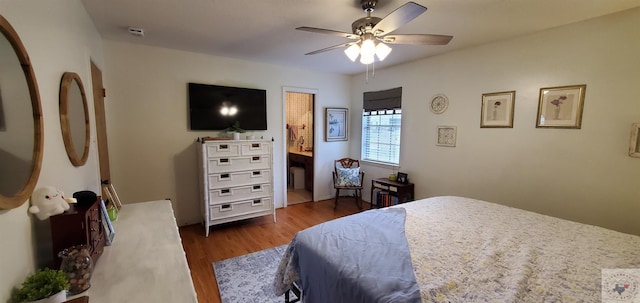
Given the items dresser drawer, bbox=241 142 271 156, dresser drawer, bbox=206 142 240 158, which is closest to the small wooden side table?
dresser drawer, bbox=241 142 271 156

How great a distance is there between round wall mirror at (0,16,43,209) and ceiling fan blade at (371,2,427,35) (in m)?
1.59

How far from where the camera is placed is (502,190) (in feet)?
9.15

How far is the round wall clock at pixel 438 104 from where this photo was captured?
3286 mm

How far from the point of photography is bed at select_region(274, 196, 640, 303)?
3.76 ft

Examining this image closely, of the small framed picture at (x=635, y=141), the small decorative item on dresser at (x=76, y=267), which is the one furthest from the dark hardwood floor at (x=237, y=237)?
the small framed picture at (x=635, y=141)

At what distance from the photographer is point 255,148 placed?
3.38 metres

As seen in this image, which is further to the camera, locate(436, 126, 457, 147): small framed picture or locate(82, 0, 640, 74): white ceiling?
locate(436, 126, 457, 147): small framed picture

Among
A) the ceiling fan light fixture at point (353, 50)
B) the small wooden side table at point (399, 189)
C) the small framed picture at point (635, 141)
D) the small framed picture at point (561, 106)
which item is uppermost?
the ceiling fan light fixture at point (353, 50)

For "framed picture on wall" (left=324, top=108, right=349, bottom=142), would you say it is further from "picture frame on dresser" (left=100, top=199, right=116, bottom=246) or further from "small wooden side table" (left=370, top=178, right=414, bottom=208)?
"picture frame on dresser" (left=100, top=199, right=116, bottom=246)

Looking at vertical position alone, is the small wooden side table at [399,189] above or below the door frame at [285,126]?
below

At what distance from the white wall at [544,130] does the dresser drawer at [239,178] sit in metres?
2.16

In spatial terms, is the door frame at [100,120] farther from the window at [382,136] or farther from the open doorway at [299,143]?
the window at [382,136]

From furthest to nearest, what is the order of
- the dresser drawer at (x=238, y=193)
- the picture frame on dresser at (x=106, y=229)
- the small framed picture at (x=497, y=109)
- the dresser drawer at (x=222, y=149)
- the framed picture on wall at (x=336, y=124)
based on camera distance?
A: 1. the framed picture on wall at (x=336, y=124)
2. the dresser drawer at (x=238, y=193)
3. the dresser drawer at (x=222, y=149)
4. the small framed picture at (x=497, y=109)
5. the picture frame on dresser at (x=106, y=229)

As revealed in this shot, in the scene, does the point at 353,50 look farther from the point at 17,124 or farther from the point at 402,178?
the point at 402,178
